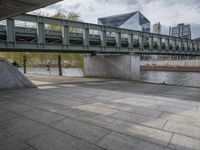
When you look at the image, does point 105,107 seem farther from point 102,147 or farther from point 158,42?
point 158,42

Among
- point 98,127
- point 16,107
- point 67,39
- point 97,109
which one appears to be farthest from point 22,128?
point 67,39

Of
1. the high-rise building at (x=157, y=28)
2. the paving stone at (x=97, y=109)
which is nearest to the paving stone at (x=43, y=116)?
the paving stone at (x=97, y=109)

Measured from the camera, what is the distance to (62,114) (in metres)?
5.84

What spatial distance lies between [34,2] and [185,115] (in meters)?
6.71

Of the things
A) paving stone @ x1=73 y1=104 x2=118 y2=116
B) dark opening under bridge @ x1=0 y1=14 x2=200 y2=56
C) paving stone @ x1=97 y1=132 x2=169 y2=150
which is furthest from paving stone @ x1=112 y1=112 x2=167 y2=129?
dark opening under bridge @ x1=0 y1=14 x2=200 y2=56

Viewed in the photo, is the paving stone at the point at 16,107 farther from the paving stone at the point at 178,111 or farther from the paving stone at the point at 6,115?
the paving stone at the point at 178,111

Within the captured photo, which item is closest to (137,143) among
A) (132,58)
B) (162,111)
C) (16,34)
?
(162,111)

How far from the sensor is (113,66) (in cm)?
2142

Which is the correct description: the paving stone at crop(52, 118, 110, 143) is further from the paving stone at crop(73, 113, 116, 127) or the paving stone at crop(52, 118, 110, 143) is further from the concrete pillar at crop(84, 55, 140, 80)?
the concrete pillar at crop(84, 55, 140, 80)

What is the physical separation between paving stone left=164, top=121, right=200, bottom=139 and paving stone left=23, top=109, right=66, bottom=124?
10.9 feet

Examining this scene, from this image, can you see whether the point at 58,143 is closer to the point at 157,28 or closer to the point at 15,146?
the point at 15,146

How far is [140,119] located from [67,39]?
12.4 meters

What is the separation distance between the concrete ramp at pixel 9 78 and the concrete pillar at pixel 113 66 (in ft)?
38.9

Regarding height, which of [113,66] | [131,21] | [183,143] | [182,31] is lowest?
[183,143]
